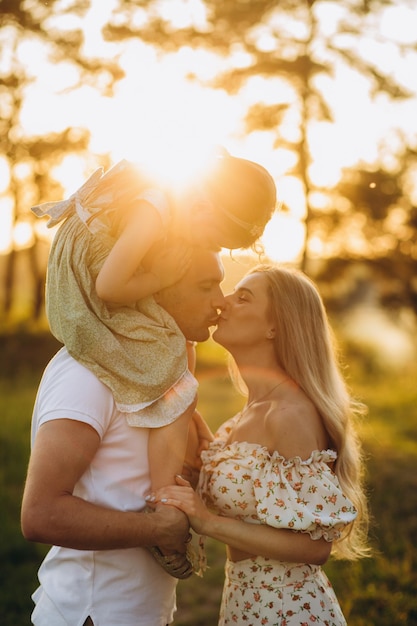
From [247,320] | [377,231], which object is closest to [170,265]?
[247,320]

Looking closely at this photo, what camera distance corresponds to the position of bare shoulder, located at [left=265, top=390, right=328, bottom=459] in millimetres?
2832

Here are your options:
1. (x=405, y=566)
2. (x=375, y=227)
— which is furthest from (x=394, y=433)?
(x=375, y=227)

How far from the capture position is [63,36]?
1287 centimetres

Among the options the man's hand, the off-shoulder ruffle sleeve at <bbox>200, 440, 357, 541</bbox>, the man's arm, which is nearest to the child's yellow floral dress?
the man's arm

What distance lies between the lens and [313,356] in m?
3.12

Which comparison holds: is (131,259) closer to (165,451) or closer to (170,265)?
(170,265)

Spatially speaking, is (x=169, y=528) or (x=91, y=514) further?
(x=169, y=528)

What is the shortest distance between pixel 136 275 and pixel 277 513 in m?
1.11

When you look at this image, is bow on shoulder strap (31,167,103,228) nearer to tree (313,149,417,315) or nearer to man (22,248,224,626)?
man (22,248,224,626)

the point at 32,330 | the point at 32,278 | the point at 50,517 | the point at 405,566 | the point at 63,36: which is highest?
the point at 50,517

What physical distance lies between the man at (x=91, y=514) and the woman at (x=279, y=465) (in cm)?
16

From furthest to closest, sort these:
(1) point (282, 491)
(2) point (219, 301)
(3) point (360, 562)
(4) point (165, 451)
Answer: (3) point (360, 562) < (2) point (219, 301) < (1) point (282, 491) < (4) point (165, 451)

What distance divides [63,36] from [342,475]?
Result: 39.1 ft

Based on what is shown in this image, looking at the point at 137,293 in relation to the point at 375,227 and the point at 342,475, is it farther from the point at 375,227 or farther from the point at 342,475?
the point at 375,227
